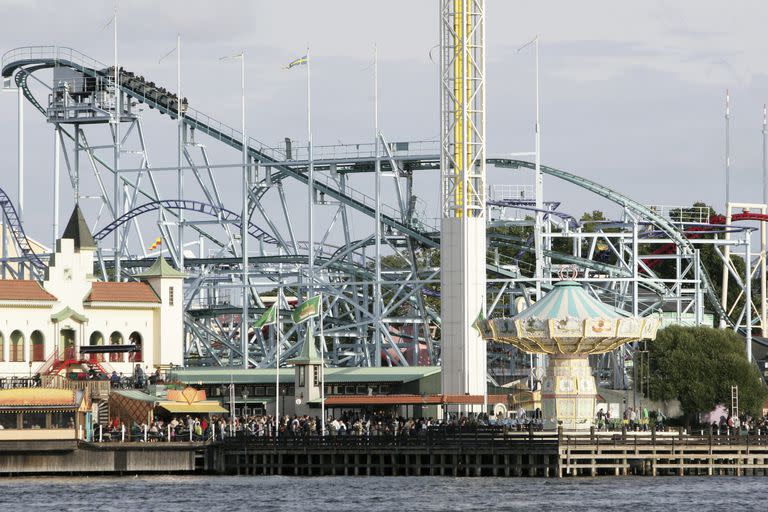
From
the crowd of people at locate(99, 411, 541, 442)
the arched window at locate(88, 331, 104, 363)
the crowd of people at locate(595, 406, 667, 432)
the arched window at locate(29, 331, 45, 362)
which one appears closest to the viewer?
the crowd of people at locate(595, 406, 667, 432)

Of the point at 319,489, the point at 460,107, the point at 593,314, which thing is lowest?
the point at 319,489

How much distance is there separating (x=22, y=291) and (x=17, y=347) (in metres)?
2.58

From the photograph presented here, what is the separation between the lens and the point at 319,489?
7206 centimetres

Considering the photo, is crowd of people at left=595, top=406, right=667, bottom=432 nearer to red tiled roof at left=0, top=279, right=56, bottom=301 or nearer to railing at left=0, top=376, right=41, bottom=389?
railing at left=0, top=376, right=41, bottom=389

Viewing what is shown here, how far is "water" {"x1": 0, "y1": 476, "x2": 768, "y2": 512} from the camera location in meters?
65.2

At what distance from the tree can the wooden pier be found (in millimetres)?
20613

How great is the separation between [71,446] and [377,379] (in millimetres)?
19413

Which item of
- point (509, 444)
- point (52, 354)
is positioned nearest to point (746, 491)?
point (509, 444)

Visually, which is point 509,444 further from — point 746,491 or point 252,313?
point 252,313

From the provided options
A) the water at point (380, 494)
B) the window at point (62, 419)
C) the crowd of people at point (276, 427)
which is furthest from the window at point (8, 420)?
the crowd of people at point (276, 427)

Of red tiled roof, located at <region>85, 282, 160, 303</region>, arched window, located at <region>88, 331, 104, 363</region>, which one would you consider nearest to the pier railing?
arched window, located at <region>88, 331, 104, 363</region>

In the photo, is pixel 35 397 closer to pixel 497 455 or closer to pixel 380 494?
pixel 380 494

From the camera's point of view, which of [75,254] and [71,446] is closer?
[71,446]

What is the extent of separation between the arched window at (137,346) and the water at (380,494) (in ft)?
58.8
